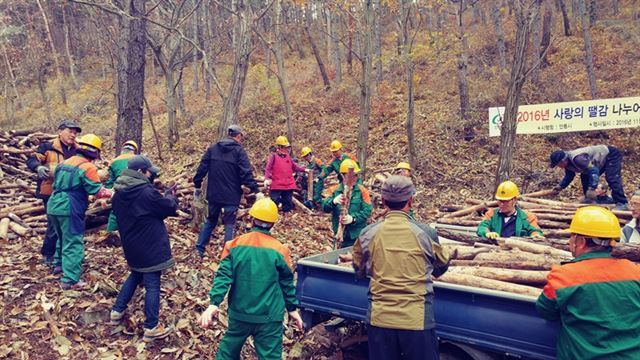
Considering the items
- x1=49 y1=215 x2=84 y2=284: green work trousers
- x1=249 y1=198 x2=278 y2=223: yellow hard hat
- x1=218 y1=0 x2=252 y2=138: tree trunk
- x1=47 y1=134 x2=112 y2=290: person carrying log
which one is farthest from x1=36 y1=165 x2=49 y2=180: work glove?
x1=249 y1=198 x2=278 y2=223: yellow hard hat

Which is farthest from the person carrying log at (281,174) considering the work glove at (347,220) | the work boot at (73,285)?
the work boot at (73,285)

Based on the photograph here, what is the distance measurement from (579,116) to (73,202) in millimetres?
13177

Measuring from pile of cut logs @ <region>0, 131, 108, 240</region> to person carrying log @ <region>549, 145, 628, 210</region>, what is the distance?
8195 mm

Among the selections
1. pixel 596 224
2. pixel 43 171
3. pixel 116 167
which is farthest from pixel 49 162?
pixel 596 224

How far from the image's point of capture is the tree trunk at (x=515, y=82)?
34.0 ft

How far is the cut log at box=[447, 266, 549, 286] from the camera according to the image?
461 cm

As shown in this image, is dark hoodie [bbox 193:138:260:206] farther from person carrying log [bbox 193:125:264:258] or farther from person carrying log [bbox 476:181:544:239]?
person carrying log [bbox 476:181:544:239]

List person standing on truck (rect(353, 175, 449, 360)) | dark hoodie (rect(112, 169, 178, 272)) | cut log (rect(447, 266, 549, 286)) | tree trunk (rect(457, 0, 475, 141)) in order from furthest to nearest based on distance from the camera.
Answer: tree trunk (rect(457, 0, 475, 141))
dark hoodie (rect(112, 169, 178, 272))
cut log (rect(447, 266, 549, 286))
person standing on truck (rect(353, 175, 449, 360))

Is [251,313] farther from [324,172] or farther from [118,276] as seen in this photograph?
[324,172]

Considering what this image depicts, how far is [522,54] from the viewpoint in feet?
34.3

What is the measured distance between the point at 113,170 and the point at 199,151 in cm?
1160

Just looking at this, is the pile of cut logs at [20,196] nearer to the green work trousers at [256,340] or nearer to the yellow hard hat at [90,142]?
the yellow hard hat at [90,142]

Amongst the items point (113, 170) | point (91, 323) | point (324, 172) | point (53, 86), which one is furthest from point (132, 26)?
point (53, 86)

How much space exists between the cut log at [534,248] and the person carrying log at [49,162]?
612 cm
